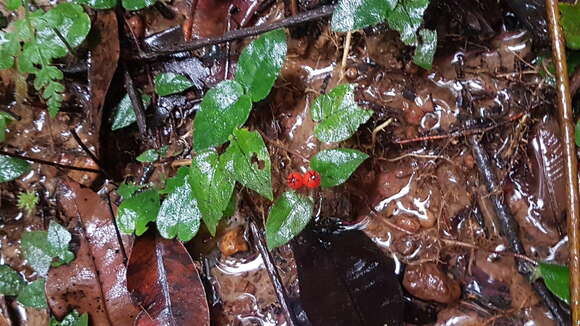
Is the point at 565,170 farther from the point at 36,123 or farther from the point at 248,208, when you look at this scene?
the point at 36,123

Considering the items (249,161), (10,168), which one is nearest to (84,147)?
(10,168)

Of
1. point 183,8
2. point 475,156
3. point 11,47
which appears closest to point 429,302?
point 475,156

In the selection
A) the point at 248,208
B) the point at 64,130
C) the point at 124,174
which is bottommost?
the point at 248,208

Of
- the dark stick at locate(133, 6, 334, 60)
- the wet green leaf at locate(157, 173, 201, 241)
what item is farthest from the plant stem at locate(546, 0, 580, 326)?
the wet green leaf at locate(157, 173, 201, 241)

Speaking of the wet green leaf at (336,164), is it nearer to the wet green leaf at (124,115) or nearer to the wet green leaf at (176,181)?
the wet green leaf at (176,181)

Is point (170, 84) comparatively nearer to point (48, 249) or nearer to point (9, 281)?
point (48, 249)

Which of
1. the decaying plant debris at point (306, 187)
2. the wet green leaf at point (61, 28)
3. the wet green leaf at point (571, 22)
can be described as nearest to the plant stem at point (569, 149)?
the wet green leaf at point (571, 22)
